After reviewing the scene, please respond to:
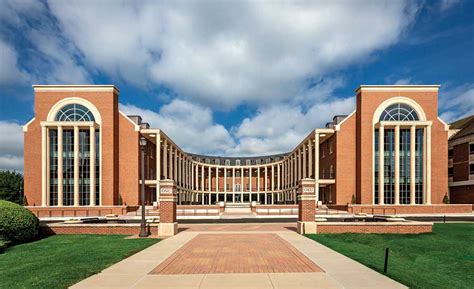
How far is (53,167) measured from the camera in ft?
139

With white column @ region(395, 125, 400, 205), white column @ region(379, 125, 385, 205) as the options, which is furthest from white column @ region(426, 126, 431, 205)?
white column @ region(379, 125, 385, 205)

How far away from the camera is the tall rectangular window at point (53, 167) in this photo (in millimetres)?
42031

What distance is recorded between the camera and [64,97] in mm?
42438

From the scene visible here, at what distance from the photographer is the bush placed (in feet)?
52.6

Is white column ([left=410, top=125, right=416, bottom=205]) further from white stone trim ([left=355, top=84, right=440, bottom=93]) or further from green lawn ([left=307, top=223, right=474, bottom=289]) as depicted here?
green lawn ([left=307, top=223, right=474, bottom=289])

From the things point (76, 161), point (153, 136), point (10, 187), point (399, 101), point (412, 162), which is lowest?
point (10, 187)

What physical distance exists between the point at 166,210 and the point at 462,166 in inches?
1753

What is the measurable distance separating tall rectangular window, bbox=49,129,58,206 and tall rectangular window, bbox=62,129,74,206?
1047 millimetres

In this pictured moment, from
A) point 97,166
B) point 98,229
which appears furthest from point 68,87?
point 98,229

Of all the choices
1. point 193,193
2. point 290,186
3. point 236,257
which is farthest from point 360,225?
point 193,193

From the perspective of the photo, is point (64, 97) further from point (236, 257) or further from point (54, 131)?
point (236, 257)

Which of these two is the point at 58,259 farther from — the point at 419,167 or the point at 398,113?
the point at 419,167

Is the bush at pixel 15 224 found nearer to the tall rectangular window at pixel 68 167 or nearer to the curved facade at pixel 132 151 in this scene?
the curved facade at pixel 132 151

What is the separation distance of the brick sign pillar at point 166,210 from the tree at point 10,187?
52614mm
